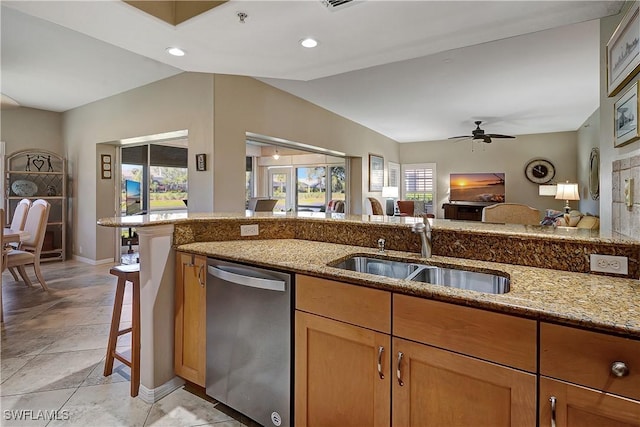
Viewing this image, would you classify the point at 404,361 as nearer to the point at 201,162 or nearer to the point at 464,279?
the point at 464,279

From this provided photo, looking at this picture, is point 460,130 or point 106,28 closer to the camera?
point 106,28

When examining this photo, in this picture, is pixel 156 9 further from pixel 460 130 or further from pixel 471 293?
pixel 460 130

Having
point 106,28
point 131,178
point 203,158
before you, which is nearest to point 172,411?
point 106,28

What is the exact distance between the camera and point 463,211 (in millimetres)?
8000

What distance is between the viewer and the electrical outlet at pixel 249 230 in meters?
2.32

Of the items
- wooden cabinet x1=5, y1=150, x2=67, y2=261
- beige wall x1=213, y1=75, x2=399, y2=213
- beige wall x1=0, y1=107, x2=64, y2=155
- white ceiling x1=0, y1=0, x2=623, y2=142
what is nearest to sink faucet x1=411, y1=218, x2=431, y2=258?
white ceiling x1=0, y1=0, x2=623, y2=142

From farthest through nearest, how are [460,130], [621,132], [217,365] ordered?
[460,130] < [217,365] < [621,132]

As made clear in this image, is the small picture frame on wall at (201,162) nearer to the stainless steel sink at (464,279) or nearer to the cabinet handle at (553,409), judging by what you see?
the stainless steel sink at (464,279)

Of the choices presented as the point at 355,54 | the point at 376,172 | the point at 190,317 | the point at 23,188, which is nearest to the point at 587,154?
the point at 376,172

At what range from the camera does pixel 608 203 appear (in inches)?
→ 73.2

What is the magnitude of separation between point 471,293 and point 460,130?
698cm

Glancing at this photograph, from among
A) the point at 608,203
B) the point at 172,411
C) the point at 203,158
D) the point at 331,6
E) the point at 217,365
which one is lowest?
the point at 172,411

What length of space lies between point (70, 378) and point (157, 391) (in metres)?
0.71

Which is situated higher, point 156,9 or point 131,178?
point 156,9
